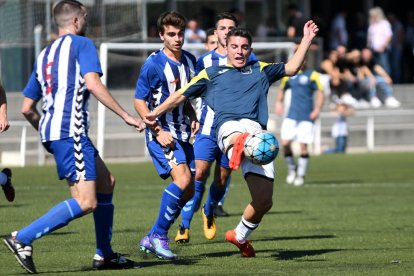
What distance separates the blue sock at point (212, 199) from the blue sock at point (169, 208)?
5.52 feet

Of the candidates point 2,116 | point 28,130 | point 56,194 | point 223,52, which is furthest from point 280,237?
point 28,130

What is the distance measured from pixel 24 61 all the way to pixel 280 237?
14.0 m

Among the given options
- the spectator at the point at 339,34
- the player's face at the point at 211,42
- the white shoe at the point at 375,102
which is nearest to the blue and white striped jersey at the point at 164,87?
the player's face at the point at 211,42

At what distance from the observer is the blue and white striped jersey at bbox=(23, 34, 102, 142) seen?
911cm

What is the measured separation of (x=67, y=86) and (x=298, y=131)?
1158 cm

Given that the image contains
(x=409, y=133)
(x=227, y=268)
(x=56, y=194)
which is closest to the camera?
(x=227, y=268)

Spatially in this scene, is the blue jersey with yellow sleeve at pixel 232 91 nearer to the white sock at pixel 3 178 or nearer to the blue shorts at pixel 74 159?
the blue shorts at pixel 74 159

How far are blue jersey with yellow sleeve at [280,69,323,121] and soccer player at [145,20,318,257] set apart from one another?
9828 millimetres

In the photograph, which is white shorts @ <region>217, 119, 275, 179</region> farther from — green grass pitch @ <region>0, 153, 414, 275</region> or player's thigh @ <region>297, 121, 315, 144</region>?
player's thigh @ <region>297, 121, 315, 144</region>

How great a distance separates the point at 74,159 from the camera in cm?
905

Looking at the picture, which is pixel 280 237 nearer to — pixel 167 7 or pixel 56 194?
pixel 56 194

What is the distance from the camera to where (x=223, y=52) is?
1266 cm

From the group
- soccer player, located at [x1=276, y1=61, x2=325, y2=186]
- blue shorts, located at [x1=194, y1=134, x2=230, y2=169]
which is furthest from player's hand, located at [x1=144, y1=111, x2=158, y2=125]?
soccer player, located at [x1=276, y1=61, x2=325, y2=186]

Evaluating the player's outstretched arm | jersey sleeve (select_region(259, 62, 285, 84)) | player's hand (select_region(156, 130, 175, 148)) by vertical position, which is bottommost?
player's hand (select_region(156, 130, 175, 148))
